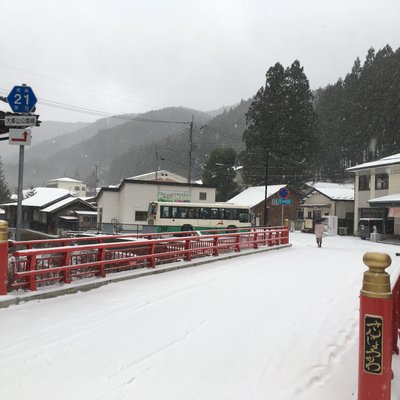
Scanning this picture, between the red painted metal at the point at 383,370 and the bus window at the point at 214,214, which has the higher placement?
the bus window at the point at 214,214

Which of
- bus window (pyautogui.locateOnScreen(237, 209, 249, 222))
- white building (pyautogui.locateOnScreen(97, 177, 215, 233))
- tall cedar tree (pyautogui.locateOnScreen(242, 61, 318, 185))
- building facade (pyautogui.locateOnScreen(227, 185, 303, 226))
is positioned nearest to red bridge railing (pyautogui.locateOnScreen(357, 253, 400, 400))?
bus window (pyautogui.locateOnScreen(237, 209, 249, 222))

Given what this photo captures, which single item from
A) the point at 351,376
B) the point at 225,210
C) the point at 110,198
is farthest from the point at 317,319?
the point at 110,198

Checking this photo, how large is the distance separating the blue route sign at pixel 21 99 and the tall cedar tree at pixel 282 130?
55934 millimetres

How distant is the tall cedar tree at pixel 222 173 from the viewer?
204 ft

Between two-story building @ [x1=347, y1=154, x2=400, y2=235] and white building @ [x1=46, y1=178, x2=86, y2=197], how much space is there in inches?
3988

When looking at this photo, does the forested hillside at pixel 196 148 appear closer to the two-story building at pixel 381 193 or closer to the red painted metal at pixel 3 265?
the two-story building at pixel 381 193

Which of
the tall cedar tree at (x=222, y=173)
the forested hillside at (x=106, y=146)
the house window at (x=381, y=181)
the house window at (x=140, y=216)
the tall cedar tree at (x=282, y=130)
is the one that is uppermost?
the forested hillside at (x=106, y=146)

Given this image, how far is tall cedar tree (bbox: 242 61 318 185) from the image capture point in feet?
206

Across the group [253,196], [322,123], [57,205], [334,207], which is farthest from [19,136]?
[322,123]

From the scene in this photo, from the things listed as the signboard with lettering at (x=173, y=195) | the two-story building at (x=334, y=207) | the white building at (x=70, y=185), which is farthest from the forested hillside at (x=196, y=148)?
the two-story building at (x=334, y=207)

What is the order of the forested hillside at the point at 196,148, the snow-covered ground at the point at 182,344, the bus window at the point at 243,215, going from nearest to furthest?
the snow-covered ground at the point at 182,344 < the bus window at the point at 243,215 < the forested hillside at the point at 196,148

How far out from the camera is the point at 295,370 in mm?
4465

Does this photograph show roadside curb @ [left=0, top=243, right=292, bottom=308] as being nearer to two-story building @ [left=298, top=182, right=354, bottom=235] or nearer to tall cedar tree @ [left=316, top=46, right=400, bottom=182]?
two-story building @ [left=298, top=182, right=354, bottom=235]

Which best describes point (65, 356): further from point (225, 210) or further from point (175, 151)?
point (175, 151)
